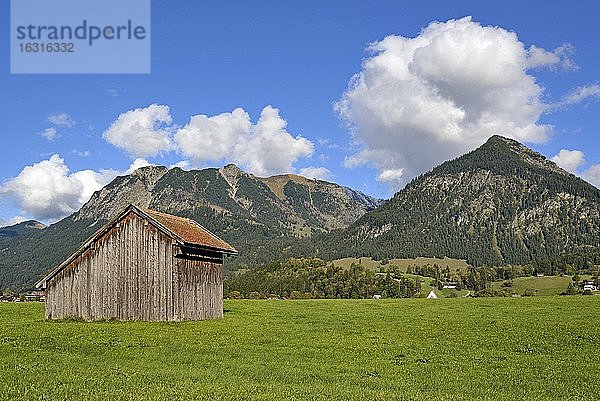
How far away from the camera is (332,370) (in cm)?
2350

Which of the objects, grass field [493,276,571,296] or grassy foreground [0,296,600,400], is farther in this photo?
grass field [493,276,571,296]

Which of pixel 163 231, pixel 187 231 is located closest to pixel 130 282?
pixel 163 231

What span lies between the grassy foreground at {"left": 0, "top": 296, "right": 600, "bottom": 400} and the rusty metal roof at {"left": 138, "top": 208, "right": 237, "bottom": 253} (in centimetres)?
658

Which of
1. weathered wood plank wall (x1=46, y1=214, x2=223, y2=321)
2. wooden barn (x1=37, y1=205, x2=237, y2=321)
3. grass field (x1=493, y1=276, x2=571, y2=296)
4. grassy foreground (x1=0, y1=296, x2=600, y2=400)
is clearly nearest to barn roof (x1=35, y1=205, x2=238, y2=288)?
wooden barn (x1=37, y1=205, x2=237, y2=321)

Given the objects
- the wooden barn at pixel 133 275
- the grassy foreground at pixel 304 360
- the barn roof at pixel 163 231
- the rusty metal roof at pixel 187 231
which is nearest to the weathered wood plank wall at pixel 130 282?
the wooden barn at pixel 133 275

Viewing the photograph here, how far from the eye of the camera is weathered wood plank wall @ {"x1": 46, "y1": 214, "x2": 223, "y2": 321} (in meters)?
43.5

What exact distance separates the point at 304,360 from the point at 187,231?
23093mm

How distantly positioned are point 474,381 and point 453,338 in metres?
12.9

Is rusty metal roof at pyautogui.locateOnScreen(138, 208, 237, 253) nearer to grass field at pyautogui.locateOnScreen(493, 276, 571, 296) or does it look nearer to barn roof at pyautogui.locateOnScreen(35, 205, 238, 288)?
barn roof at pyautogui.locateOnScreen(35, 205, 238, 288)

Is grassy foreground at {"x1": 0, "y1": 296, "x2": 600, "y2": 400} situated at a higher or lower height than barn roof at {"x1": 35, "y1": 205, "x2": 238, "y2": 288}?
lower

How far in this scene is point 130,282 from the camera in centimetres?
4388

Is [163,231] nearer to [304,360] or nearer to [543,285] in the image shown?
[304,360]

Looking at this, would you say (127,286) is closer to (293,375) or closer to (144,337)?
(144,337)

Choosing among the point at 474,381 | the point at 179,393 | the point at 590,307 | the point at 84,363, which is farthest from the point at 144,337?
the point at 590,307
